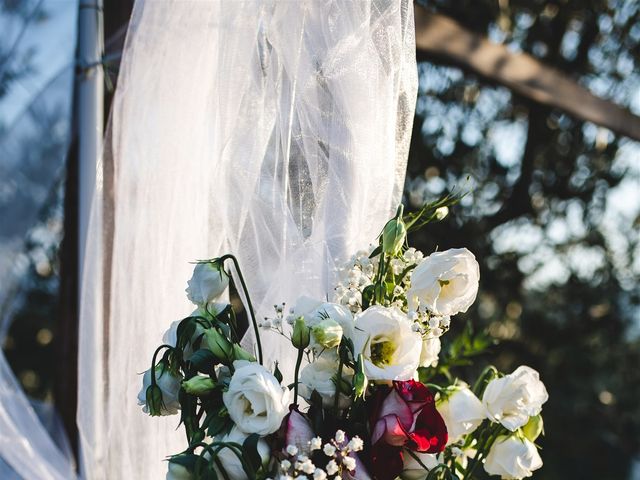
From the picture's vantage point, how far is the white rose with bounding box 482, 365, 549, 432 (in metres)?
0.89

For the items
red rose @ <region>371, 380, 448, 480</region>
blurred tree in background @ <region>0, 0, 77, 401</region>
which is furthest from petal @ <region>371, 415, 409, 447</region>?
blurred tree in background @ <region>0, 0, 77, 401</region>

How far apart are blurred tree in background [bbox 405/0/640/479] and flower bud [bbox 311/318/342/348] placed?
2411mm

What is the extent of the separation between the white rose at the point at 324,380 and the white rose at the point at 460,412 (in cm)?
15

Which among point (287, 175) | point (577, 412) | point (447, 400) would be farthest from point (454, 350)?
point (577, 412)

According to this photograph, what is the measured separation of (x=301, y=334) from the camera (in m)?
0.78

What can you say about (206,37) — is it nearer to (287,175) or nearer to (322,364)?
(287,175)

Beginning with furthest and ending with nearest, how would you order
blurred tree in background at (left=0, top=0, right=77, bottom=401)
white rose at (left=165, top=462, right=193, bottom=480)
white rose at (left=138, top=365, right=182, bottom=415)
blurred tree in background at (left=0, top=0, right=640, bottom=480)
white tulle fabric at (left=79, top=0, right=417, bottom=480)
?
1. blurred tree in background at (left=0, top=0, right=640, bottom=480)
2. blurred tree in background at (left=0, top=0, right=77, bottom=401)
3. white tulle fabric at (left=79, top=0, right=417, bottom=480)
4. white rose at (left=138, top=365, right=182, bottom=415)
5. white rose at (left=165, top=462, right=193, bottom=480)

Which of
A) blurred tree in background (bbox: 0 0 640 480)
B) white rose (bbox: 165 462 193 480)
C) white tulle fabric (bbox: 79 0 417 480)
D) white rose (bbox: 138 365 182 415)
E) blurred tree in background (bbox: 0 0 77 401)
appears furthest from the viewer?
blurred tree in background (bbox: 0 0 640 480)

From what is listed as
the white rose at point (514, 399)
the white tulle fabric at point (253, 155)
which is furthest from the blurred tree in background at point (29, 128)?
the white rose at point (514, 399)

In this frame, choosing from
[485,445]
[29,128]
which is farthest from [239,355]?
[29,128]

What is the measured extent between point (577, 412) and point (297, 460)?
→ 11.9ft

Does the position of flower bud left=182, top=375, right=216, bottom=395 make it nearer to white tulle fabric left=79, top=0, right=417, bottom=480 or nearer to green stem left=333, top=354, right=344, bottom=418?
green stem left=333, top=354, right=344, bottom=418

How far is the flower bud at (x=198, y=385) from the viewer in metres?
0.78

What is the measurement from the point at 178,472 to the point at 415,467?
0.87ft
